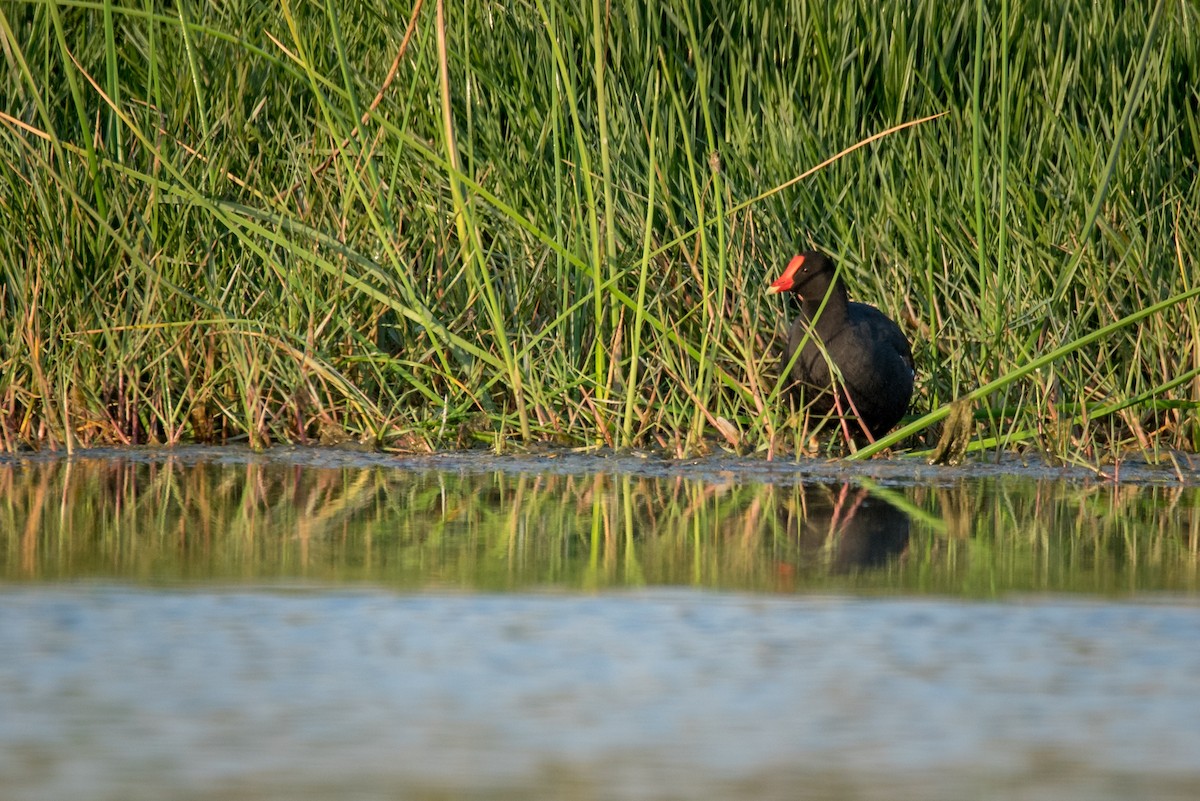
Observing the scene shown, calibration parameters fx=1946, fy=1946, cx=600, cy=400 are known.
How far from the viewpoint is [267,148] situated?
247 inches

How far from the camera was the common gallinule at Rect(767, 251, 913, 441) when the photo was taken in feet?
20.5

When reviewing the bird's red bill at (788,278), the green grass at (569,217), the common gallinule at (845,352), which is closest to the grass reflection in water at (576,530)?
the green grass at (569,217)

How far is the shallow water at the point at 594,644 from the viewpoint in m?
2.51

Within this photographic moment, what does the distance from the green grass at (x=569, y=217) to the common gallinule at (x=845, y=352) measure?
5.9 inches

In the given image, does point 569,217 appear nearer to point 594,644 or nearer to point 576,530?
point 576,530

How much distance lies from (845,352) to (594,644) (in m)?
3.26

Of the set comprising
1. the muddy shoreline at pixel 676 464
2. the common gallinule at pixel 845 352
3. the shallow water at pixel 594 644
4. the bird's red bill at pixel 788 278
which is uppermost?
the bird's red bill at pixel 788 278

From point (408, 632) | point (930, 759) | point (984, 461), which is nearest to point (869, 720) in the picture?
point (930, 759)

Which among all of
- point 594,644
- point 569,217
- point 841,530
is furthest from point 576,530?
point 569,217

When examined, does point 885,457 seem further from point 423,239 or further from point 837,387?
point 423,239

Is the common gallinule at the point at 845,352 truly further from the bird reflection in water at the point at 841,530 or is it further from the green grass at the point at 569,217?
the bird reflection in water at the point at 841,530

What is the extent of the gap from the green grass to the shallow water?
818mm

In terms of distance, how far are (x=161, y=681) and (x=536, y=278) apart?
3.42 meters

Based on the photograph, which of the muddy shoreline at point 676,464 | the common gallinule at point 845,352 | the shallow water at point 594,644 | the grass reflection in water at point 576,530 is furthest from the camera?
the common gallinule at point 845,352
